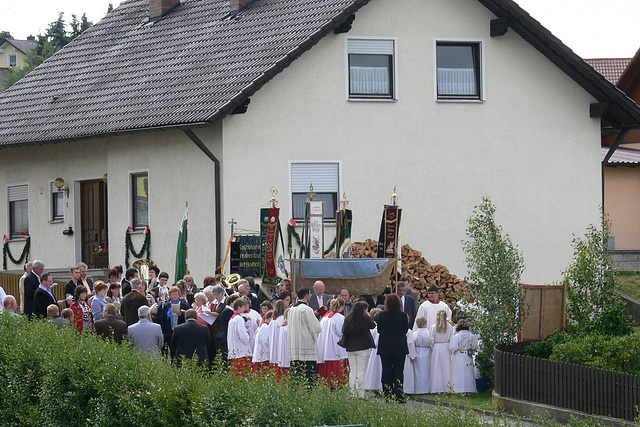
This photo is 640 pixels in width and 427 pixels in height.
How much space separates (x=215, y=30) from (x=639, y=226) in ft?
59.8

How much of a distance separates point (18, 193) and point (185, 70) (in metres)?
6.97

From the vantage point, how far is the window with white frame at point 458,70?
84.7 feet

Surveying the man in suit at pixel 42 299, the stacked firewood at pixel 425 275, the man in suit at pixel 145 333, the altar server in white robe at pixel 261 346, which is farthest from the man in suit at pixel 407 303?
the man in suit at pixel 42 299

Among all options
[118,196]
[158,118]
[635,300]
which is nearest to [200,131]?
[158,118]

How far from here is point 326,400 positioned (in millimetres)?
8664

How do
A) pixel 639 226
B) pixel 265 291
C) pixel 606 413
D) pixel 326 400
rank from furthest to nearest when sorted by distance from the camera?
pixel 639 226 < pixel 265 291 < pixel 606 413 < pixel 326 400

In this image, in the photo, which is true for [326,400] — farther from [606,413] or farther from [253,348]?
[253,348]

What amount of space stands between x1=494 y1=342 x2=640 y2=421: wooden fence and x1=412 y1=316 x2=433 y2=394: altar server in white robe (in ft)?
7.42

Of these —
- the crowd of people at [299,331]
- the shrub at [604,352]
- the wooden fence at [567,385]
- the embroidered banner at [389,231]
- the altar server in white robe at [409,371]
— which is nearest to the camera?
the wooden fence at [567,385]

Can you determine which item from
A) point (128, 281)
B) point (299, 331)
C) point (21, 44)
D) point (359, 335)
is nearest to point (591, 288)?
point (359, 335)

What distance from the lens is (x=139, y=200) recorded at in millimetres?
26766

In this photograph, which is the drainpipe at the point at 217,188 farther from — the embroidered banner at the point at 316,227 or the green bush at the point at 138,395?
the green bush at the point at 138,395

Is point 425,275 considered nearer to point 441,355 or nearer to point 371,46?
point 371,46

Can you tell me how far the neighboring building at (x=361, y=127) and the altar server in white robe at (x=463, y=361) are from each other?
6902 mm
